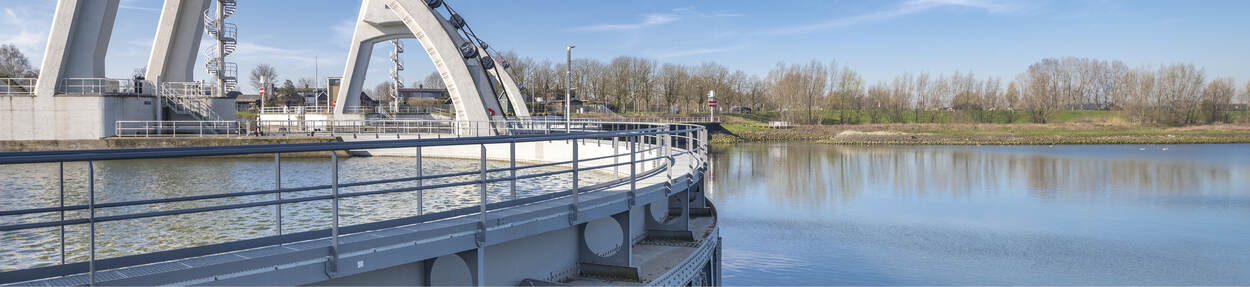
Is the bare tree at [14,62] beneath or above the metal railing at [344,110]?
above

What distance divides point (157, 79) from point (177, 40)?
12.8 ft

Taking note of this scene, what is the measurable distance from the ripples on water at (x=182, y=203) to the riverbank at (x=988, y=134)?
4875 centimetres

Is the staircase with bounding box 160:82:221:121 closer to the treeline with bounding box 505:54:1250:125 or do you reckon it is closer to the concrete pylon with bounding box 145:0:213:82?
the concrete pylon with bounding box 145:0:213:82

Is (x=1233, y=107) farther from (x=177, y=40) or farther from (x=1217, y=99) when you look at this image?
(x=177, y=40)

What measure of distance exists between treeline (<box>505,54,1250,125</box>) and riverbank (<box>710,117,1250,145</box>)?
974 cm

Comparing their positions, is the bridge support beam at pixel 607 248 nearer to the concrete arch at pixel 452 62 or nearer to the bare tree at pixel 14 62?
the concrete arch at pixel 452 62

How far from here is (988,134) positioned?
69500mm

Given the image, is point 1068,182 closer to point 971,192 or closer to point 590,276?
point 971,192

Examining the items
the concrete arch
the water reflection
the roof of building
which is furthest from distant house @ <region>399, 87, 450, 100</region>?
the concrete arch

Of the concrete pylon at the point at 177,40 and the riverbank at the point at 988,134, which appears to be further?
the riverbank at the point at 988,134

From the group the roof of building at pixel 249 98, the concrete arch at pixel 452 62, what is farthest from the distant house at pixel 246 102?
the concrete arch at pixel 452 62

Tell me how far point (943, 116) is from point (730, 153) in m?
52.2

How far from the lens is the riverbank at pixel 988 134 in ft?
210

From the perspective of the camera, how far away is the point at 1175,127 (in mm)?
77625
